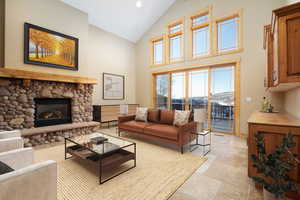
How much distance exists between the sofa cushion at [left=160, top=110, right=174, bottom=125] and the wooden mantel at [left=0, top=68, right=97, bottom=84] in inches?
107

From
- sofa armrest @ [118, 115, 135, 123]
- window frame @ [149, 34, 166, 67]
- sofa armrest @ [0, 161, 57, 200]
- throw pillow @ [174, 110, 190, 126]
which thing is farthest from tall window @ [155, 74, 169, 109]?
sofa armrest @ [0, 161, 57, 200]

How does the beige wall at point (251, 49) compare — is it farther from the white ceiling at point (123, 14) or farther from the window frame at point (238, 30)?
the white ceiling at point (123, 14)

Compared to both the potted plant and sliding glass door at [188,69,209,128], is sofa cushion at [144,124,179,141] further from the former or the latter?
sliding glass door at [188,69,209,128]

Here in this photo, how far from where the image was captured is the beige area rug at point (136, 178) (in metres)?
1.69

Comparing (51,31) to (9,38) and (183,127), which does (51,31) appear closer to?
(9,38)

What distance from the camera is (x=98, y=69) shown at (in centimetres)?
543

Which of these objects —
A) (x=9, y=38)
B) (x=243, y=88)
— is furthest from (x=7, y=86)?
(x=243, y=88)

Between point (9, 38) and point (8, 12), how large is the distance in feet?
2.00

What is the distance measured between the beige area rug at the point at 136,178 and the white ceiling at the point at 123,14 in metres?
4.70

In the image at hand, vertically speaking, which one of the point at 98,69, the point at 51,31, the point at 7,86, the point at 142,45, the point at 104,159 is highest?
the point at 142,45

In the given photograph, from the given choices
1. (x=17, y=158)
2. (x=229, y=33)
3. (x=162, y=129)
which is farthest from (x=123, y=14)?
(x=17, y=158)

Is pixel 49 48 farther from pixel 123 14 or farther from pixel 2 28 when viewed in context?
pixel 123 14

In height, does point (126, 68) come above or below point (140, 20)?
below

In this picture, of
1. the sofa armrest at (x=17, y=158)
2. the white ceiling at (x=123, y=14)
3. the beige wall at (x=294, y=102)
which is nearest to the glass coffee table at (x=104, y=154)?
the sofa armrest at (x=17, y=158)
